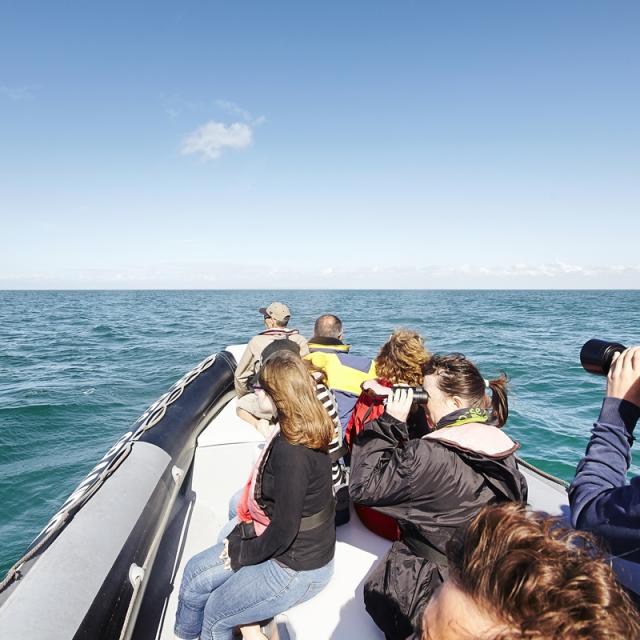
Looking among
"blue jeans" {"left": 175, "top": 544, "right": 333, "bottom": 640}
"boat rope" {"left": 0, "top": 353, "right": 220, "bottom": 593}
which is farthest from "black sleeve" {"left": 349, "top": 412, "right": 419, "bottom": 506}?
"boat rope" {"left": 0, "top": 353, "right": 220, "bottom": 593}

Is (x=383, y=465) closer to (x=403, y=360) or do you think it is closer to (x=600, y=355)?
(x=403, y=360)

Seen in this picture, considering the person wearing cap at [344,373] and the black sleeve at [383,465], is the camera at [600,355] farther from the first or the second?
the person wearing cap at [344,373]

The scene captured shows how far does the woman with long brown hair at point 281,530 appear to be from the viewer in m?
1.66

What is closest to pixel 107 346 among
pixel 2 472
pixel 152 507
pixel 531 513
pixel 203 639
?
pixel 2 472

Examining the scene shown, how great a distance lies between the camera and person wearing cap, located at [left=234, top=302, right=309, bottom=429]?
380 cm

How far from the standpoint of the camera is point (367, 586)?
1699mm

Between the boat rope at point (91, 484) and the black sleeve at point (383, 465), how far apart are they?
4.97 ft

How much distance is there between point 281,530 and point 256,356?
2.25m

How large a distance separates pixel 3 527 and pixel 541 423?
268 inches

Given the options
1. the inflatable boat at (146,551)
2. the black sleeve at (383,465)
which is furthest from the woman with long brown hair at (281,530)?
the inflatable boat at (146,551)

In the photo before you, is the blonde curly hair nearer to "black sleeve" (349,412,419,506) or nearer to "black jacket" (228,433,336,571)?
"black sleeve" (349,412,419,506)

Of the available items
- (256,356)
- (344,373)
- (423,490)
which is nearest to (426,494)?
(423,490)

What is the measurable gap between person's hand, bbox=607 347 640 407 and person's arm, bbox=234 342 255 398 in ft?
9.77

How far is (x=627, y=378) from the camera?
47.5 inches
